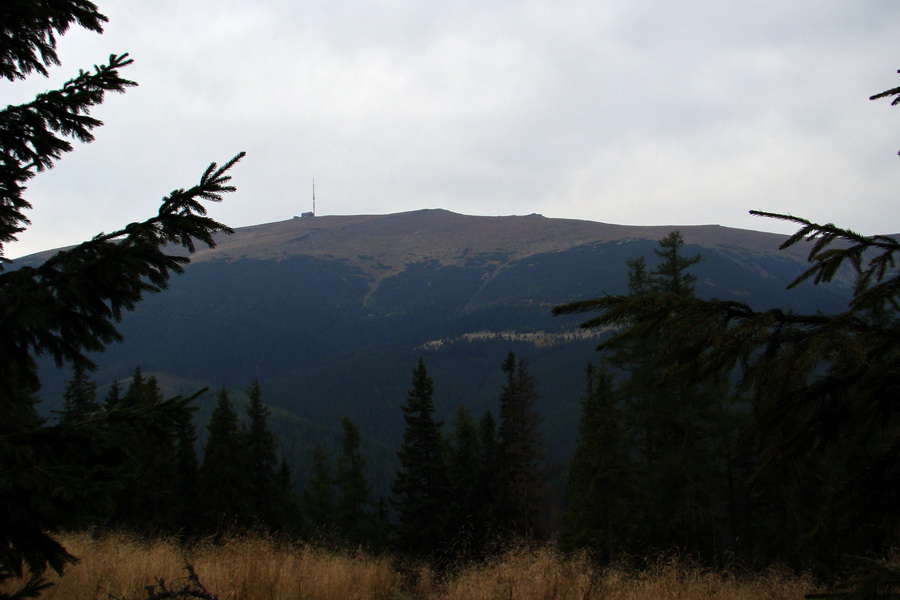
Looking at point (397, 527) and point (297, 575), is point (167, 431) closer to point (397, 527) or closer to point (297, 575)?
point (297, 575)

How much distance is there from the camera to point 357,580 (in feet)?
22.4

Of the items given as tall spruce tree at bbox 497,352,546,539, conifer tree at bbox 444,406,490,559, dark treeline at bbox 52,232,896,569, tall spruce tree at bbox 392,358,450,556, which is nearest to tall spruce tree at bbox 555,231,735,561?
dark treeline at bbox 52,232,896,569

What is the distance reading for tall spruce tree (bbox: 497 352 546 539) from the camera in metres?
28.7

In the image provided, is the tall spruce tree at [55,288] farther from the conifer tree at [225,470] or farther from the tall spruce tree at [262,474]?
the tall spruce tree at [262,474]

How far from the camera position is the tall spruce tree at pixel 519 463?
94.2 feet

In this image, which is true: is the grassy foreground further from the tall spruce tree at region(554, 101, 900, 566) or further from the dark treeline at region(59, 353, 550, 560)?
the dark treeline at region(59, 353, 550, 560)

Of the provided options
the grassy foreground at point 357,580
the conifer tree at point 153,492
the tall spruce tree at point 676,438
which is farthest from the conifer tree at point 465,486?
the grassy foreground at point 357,580

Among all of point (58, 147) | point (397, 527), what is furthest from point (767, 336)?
point (397, 527)

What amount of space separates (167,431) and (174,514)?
1207 inches

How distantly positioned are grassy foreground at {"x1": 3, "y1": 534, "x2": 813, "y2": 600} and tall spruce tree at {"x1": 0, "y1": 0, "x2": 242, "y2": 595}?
8.17ft

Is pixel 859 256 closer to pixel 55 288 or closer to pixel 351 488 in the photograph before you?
pixel 55 288

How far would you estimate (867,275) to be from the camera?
4.18 meters

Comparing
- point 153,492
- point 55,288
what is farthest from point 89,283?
point 153,492

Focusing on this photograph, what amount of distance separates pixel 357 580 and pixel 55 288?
16.3 feet
